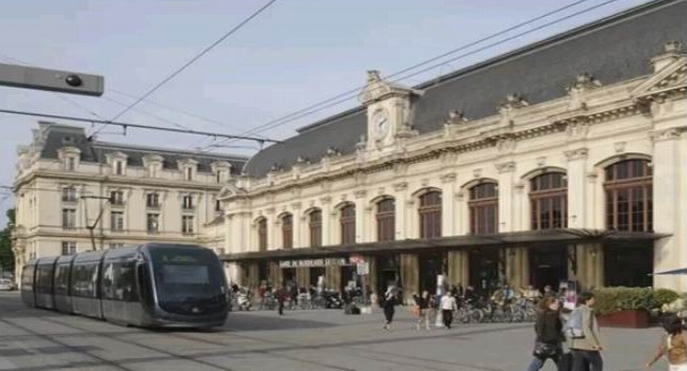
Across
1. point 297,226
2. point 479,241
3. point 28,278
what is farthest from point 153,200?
point 479,241

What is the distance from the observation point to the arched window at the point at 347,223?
202ft

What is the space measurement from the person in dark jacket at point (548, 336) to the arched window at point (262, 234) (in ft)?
197

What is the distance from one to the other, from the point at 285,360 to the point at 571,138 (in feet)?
84.8

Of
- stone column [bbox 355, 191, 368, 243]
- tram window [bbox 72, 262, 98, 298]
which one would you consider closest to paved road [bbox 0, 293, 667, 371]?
tram window [bbox 72, 262, 98, 298]

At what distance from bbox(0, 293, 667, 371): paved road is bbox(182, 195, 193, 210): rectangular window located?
83.0m

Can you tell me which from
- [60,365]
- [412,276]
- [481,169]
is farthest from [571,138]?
[60,365]

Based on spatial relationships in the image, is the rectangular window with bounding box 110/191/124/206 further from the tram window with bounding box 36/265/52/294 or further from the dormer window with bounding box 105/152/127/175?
the tram window with bounding box 36/265/52/294

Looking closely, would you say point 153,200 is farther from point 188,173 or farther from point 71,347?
point 71,347

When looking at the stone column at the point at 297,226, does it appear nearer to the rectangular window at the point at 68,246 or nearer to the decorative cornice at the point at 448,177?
the decorative cornice at the point at 448,177

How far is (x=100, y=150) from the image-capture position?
371ft

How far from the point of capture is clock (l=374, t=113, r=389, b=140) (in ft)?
186

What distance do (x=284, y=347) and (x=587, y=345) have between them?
1095 cm

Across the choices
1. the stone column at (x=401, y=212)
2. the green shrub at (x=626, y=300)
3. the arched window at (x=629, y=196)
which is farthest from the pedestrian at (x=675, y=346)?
the stone column at (x=401, y=212)

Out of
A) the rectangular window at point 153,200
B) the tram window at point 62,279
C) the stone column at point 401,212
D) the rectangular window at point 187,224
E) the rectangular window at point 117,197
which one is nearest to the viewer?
the tram window at point 62,279
